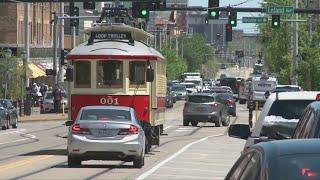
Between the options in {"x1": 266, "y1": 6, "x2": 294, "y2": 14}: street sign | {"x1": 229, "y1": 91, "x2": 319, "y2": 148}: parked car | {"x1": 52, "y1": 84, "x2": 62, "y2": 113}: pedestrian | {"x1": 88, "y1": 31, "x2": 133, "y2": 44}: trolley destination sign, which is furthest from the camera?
{"x1": 52, "y1": 84, "x2": 62, "y2": 113}: pedestrian

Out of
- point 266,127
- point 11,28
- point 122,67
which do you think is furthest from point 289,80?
point 266,127

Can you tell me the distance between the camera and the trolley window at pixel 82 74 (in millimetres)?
27078

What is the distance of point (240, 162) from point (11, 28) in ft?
266

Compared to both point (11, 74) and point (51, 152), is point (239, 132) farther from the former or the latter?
point (11, 74)

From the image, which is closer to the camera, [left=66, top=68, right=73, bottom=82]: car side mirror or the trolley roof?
[left=66, top=68, right=73, bottom=82]: car side mirror

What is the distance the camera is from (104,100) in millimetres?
26906

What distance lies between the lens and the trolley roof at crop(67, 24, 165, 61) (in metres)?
26.9

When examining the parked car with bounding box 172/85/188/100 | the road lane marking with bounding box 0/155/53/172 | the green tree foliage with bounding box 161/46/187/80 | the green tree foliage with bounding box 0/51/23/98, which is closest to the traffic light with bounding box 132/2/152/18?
the green tree foliage with bounding box 0/51/23/98

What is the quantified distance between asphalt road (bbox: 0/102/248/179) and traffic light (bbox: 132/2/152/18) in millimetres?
5935

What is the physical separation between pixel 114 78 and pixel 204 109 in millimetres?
21230

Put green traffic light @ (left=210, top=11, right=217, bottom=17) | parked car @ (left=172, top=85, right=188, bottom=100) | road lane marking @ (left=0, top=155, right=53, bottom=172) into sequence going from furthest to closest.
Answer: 1. parked car @ (left=172, top=85, right=188, bottom=100)
2. green traffic light @ (left=210, top=11, right=217, bottom=17)
3. road lane marking @ (left=0, top=155, right=53, bottom=172)

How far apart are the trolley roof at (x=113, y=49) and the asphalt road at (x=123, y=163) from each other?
117 inches

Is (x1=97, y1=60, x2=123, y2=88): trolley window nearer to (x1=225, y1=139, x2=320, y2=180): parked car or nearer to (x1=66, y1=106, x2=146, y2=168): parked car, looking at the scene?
(x1=66, y1=106, x2=146, y2=168): parked car

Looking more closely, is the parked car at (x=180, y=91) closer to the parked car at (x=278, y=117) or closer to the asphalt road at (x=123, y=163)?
the asphalt road at (x=123, y=163)
